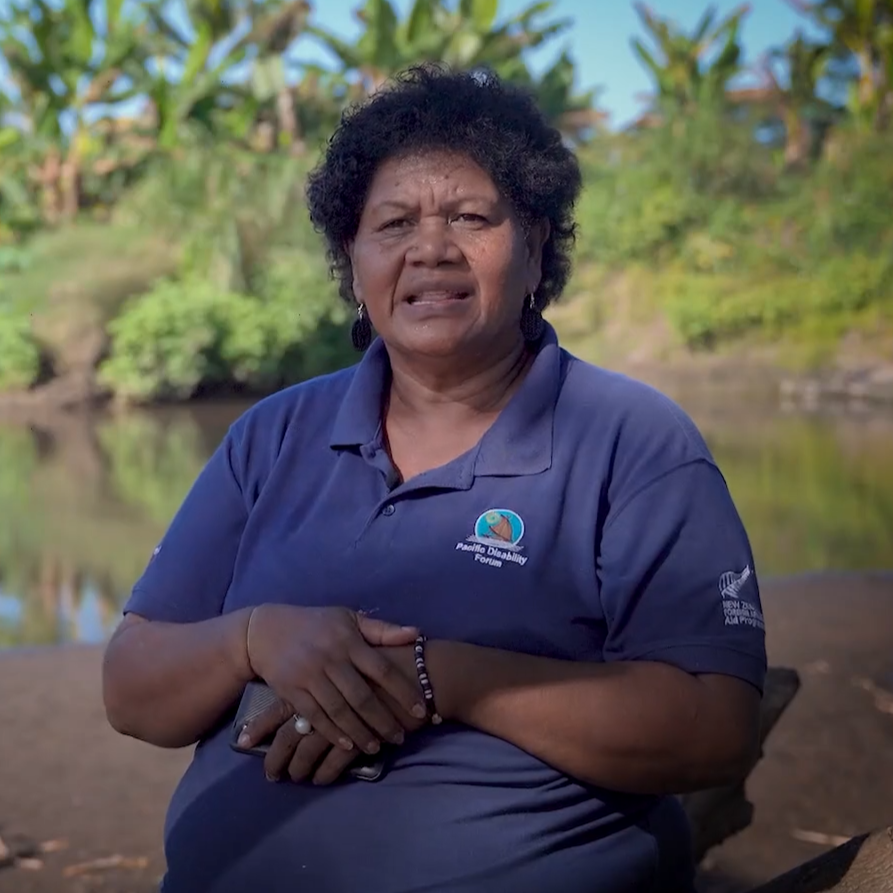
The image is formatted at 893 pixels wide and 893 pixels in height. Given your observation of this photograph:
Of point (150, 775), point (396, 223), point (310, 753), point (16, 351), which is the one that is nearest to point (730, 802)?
point (310, 753)

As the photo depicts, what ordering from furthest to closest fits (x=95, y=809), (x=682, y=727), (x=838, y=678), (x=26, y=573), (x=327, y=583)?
(x=26, y=573)
(x=838, y=678)
(x=95, y=809)
(x=327, y=583)
(x=682, y=727)

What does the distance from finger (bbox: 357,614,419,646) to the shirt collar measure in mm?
241

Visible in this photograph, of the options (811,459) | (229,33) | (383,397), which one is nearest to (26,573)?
(383,397)

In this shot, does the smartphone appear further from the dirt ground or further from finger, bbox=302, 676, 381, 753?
the dirt ground

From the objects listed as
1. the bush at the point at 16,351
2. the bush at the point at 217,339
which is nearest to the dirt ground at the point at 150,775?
the bush at the point at 217,339

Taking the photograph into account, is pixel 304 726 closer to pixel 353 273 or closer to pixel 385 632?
pixel 385 632

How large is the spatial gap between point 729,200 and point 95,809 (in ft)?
49.6

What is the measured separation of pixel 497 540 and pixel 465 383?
0.29 meters

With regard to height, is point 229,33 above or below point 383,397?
above

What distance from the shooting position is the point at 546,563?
134 centimetres

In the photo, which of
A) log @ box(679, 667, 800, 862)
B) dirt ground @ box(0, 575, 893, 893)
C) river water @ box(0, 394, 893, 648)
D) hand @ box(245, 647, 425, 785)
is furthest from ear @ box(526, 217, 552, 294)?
river water @ box(0, 394, 893, 648)

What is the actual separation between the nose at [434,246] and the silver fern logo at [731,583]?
1.78 feet

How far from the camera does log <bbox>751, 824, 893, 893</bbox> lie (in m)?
1.21

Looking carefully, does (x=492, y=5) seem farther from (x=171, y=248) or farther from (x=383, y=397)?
(x=383, y=397)
